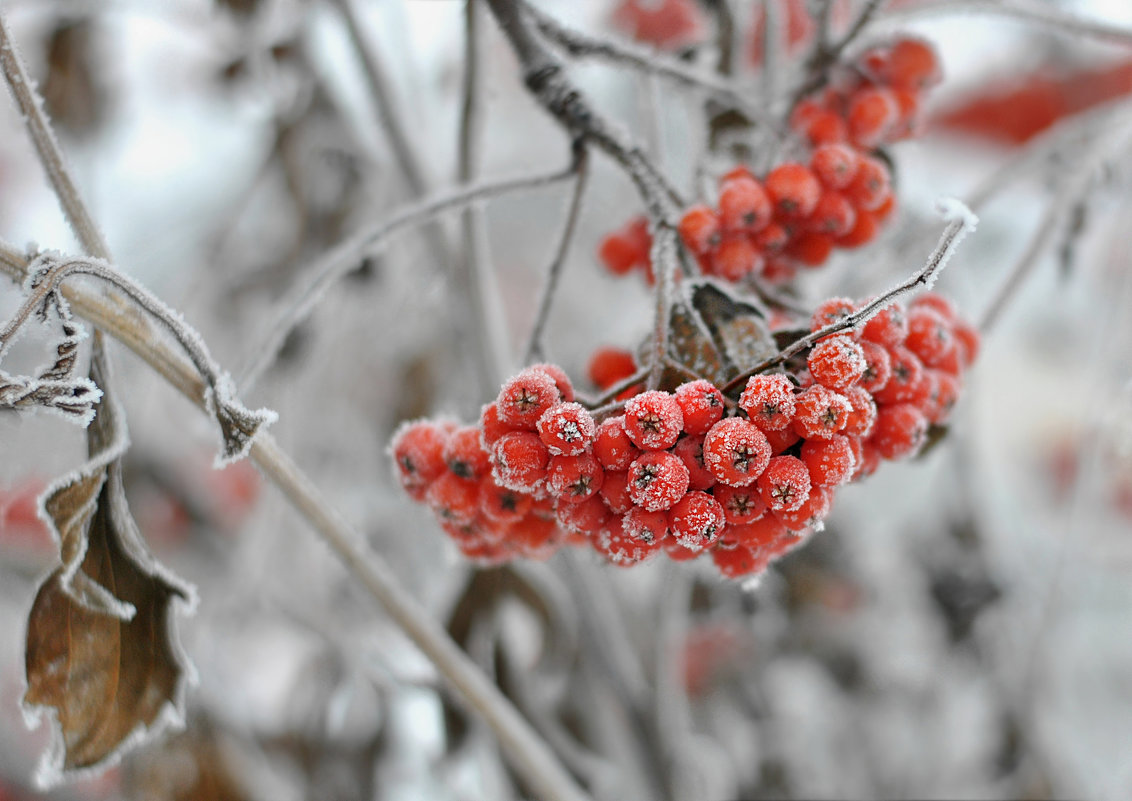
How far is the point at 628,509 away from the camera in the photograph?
244 mm

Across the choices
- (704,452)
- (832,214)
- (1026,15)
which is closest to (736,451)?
(704,452)

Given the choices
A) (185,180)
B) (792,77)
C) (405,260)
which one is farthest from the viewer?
(185,180)

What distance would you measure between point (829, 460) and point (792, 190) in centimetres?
10

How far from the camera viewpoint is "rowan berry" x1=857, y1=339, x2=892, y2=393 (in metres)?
0.25

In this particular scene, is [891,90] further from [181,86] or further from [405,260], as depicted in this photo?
[181,86]

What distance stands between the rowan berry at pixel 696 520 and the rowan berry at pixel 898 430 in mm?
61

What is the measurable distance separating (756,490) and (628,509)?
0.03 metres

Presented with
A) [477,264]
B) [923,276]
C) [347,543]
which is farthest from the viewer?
[477,264]

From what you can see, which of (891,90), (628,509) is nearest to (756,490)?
(628,509)

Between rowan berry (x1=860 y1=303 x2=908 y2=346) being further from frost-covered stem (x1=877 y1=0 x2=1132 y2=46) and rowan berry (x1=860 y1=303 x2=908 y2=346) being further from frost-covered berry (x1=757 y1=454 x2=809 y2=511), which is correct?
frost-covered stem (x1=877 y1=0 x2=1132 y2=46)

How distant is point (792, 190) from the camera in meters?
0.29

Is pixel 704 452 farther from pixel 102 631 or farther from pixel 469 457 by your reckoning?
pixel 102 631

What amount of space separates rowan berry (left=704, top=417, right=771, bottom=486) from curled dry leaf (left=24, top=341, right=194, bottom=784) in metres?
0.19

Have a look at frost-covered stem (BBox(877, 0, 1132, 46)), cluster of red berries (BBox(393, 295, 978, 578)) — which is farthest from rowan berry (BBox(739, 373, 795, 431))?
frost-covered stem (BBox(877, 0, 1132, 46))
